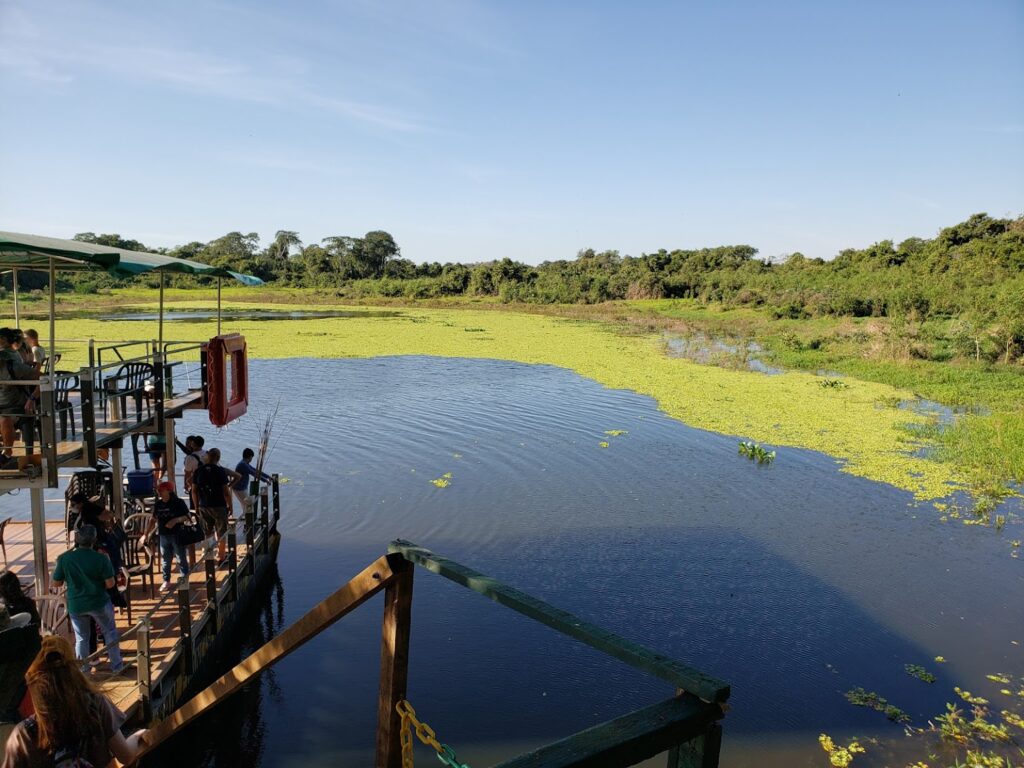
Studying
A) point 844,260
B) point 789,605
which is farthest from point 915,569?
point 844,260

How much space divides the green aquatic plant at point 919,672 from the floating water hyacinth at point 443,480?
29.5 ft

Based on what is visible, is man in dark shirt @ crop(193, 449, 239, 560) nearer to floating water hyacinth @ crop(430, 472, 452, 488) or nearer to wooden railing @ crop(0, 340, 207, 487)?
wooden railing @ crop(0, 340, 207, 487)

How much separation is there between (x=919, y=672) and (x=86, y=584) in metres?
9.39

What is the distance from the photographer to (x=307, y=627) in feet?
7.42

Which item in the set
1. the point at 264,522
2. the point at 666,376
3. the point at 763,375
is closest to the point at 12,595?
the point at 264,522

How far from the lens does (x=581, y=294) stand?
248ft

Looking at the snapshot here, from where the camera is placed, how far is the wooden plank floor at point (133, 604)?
6.29 meters

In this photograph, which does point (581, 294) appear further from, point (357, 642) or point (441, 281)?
point (357, 642)

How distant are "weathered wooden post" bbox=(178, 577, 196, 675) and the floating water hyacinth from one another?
7.95 m

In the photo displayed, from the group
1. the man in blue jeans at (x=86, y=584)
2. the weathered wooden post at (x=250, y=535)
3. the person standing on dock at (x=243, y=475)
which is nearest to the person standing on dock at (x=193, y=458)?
the weathered wooden post at (x=250, y=535)

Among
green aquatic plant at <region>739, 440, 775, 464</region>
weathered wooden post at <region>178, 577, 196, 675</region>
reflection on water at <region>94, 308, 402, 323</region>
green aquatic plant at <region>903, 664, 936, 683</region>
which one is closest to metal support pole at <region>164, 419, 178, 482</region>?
weathered wooden post at <region>178, 577, 196, 675</region>

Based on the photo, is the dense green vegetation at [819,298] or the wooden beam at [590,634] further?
the dense green vegetation at [819,298]

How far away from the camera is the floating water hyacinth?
49.1ft

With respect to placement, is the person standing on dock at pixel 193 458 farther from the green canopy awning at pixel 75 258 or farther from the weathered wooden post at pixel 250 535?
the green canopy awning at pixel 75 258
